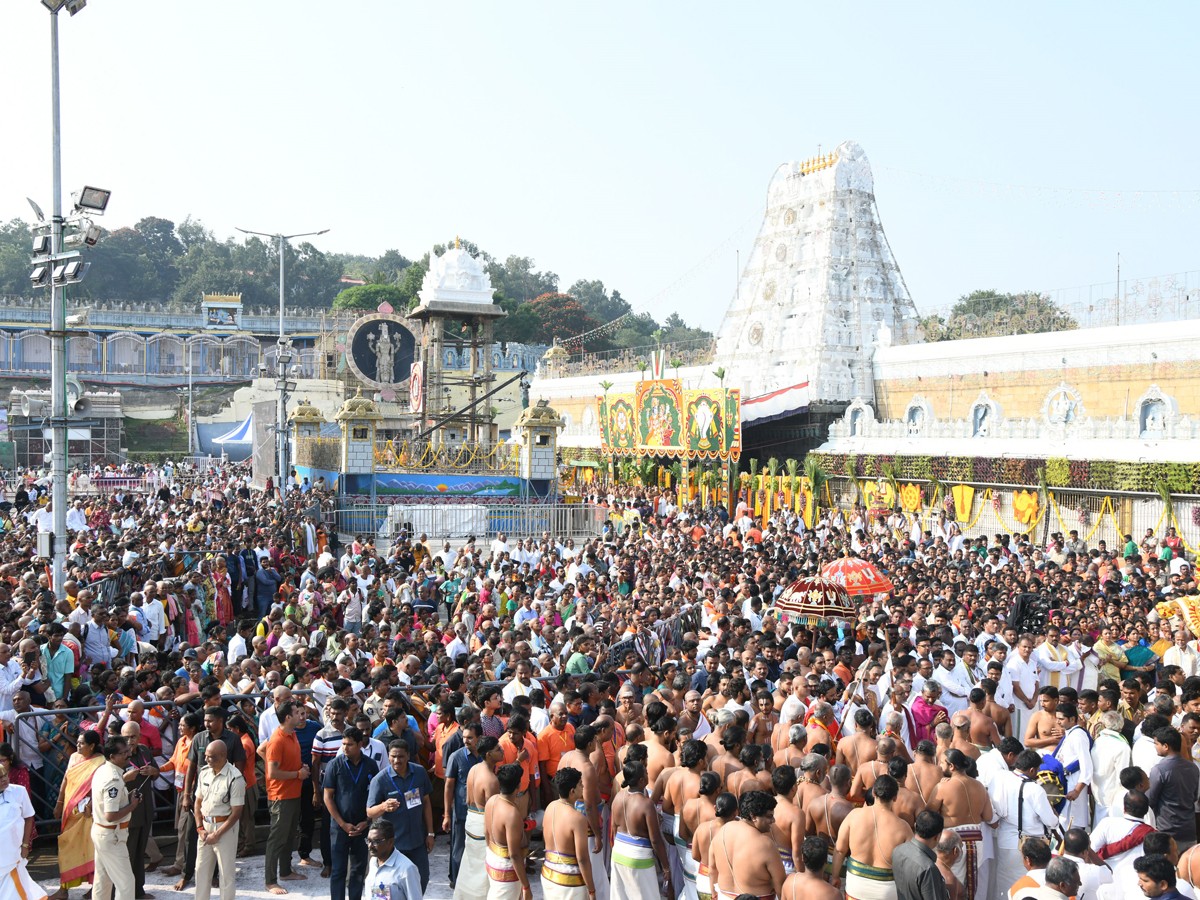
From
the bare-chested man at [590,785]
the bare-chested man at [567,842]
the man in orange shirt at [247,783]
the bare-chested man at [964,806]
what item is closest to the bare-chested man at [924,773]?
the bare-chested man at [964,806]

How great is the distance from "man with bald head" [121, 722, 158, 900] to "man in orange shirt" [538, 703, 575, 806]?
2.76 m

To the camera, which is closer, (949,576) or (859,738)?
(859,738)

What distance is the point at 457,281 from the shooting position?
4072 cm

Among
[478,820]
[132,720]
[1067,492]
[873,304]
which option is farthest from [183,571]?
[873,304]

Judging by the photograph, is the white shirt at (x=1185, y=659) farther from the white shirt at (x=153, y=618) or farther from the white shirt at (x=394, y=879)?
the white shirt at (x=153, y=618)

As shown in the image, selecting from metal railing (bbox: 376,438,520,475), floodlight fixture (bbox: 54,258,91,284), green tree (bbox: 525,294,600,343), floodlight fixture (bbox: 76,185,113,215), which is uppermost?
green tree (bbox: 525,294,600,343)

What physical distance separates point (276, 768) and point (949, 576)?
456 inches

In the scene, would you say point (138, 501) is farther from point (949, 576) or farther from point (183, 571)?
point (949, 576)

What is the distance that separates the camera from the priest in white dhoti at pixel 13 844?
6.25m

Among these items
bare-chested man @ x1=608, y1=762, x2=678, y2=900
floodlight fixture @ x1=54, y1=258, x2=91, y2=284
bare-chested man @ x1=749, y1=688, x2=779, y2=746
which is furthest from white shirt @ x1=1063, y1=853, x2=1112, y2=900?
floodlight fixture @ x1=54, y1=258, x2=91, y2=284

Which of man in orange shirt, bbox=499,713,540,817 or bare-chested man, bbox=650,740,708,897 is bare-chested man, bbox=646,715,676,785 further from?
man in orange shirt, bbox=499,713,540,817

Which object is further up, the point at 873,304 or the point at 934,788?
the point at 873,304

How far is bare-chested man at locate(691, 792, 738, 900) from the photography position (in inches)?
245

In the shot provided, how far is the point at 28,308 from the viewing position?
72562 mm
